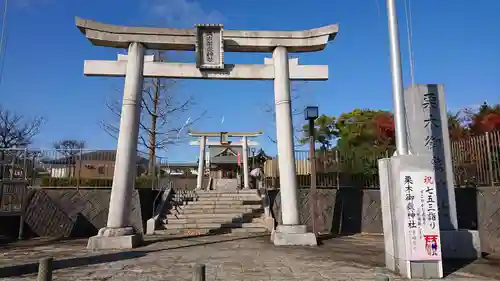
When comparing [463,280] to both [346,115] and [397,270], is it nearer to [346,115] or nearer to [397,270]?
[397,270]

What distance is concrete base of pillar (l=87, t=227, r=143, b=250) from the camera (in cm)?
979

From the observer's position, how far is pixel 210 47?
1129 centimetres

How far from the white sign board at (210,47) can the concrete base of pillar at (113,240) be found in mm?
5655

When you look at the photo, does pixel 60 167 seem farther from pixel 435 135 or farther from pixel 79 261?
pixel 435 135

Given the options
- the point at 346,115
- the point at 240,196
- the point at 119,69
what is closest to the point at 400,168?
the point at 119,69

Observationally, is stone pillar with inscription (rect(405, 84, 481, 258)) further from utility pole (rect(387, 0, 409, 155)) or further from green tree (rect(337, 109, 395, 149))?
green tree (rect(337, 109, 395, 149))

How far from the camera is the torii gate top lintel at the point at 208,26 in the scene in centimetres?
1094

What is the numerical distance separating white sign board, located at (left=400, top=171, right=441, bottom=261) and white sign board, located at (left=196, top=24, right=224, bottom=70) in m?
6.92

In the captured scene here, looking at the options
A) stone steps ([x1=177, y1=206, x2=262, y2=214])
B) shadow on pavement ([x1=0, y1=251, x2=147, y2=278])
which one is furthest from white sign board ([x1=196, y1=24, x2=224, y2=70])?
stone steps ([x1=177, y1=206, x2=262, y2=214])

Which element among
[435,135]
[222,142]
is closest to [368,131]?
[222,142]

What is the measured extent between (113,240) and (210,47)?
6.65 m

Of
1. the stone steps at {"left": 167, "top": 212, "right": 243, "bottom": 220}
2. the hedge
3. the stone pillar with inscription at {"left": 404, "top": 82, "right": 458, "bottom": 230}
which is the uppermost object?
the stone pillar with inscription at {"left": 404, "top": 82, "right": 458, "bottom": 230}

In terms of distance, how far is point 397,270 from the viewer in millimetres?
6785

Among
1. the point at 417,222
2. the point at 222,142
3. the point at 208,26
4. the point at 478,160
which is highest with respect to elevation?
the point at 208,26
